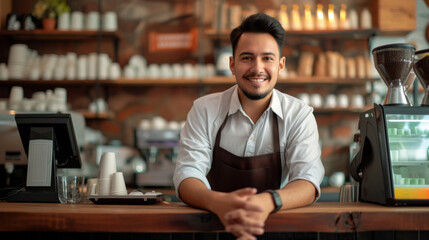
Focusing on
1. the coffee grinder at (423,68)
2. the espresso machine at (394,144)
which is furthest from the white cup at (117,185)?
the coffee grinder at (423,68)

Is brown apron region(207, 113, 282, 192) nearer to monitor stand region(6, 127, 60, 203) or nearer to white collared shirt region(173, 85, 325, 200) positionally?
white collared shirt region(173, 85, 325, 200)

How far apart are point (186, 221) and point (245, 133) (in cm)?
58

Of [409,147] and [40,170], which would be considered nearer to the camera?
[409,147]

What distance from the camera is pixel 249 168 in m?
1.88

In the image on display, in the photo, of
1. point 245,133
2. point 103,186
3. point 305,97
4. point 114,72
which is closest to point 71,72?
point 114,72

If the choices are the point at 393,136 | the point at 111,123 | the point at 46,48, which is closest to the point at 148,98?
the point at 111,123

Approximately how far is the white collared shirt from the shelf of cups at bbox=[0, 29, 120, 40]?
8.87ft

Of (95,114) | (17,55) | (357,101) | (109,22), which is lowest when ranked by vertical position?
(95,114)

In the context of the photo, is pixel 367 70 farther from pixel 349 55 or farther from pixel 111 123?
pixel 111 123

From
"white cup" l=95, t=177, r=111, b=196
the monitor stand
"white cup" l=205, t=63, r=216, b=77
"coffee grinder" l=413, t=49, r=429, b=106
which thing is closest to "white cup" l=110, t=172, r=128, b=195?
"white cup" l=95, t=177, r=111, b=196

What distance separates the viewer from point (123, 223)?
1429 mm

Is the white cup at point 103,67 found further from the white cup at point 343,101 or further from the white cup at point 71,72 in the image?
the white cup at point 343,101

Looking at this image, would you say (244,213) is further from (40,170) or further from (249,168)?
(40,170)

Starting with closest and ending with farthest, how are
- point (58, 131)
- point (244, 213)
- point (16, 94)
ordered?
point (244, 213)
point (58, 131)
point (16, 94)
